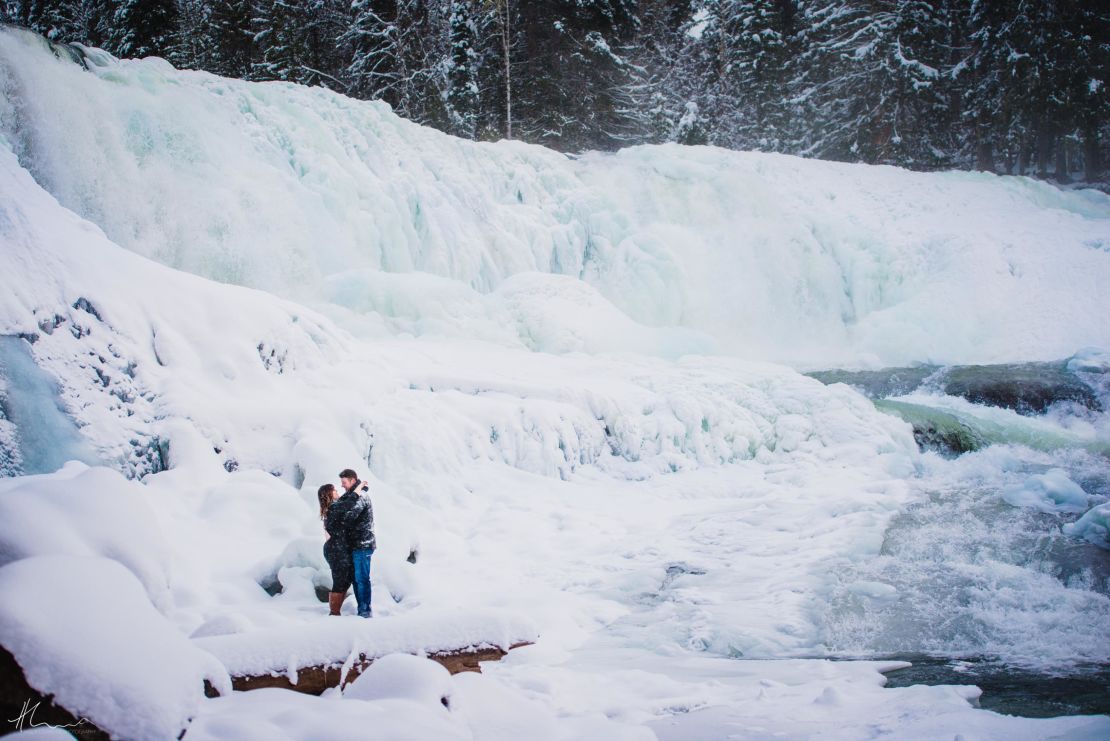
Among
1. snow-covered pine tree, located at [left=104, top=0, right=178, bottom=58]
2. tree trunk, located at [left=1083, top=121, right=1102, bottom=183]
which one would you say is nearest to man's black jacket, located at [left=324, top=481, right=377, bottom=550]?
snow-covered pine tree, located at [left=104, top=0, right=178, bottom=58]

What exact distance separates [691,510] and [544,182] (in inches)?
464

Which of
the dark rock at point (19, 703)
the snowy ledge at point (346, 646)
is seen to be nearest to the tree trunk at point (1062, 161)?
the snowy ledge at point (346, 646)

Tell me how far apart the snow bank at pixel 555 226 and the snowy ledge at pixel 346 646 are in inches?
361

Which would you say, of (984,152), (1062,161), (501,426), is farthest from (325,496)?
(1062,161)

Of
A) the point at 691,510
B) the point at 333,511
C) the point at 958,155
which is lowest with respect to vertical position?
the point at 691,510

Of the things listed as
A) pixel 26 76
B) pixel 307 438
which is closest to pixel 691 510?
pixel 307 438

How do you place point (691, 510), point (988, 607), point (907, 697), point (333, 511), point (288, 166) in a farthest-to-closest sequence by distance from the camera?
point (288, 166), point (691, 510), point (988, 607), point (333, 511), point (907, 697)

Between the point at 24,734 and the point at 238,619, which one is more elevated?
the point at 24,734

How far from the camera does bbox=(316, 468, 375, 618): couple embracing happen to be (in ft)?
15.6

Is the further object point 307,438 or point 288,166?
point 288,166

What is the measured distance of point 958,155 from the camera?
27250 millimetres

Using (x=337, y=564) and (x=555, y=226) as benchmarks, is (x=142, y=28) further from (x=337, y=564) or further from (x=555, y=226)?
(x=337, y=564)

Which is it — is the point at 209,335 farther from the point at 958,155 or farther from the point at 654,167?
the point at 958,155

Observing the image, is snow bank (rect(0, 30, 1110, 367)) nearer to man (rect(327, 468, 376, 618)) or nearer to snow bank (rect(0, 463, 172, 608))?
man (rect(327, 468, 376, 618))
